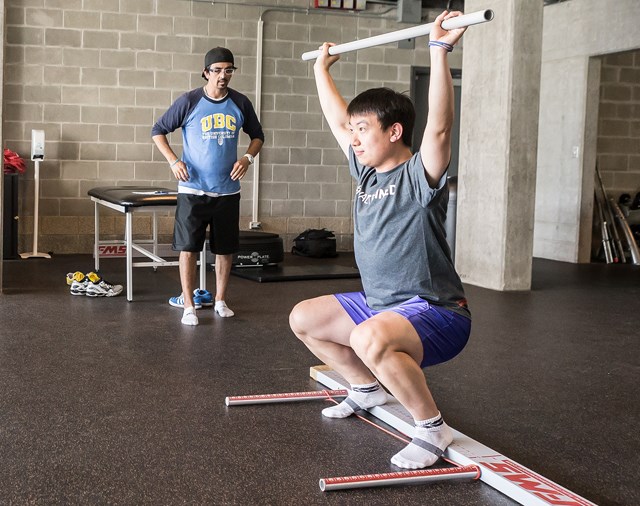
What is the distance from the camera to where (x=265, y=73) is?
912cm

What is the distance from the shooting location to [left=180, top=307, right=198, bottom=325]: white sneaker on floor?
4.93m

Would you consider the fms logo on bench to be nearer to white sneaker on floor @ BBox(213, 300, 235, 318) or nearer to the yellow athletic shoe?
the yellow athletic shoe

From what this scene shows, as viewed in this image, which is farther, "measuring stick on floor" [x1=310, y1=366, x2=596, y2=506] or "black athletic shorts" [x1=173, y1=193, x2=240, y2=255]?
"black athletic shorts" [x1=173, y1=193, x2=240, y2=255]

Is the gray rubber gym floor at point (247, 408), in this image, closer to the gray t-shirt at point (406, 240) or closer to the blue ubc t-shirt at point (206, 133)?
the gray t-shirt at point (406, 240)

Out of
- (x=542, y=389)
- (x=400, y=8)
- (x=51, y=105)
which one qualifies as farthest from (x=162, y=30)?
(x=542, y=389)

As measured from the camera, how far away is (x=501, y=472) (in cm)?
246

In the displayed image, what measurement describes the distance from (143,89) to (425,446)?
684 cm

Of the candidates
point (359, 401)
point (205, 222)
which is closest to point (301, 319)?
point (359, 401)

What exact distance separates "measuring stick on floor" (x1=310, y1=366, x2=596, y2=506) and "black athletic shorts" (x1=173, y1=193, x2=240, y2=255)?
7.77ft

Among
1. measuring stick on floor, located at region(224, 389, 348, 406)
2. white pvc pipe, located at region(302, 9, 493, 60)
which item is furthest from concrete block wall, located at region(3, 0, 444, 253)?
white pvc pipe, located at region(302, 9, 493, 60)

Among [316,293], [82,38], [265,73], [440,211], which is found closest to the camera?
[440,211]

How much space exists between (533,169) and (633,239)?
2.97m

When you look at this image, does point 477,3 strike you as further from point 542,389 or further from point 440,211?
point 440,211

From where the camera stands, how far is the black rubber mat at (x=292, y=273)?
23.1 ft
